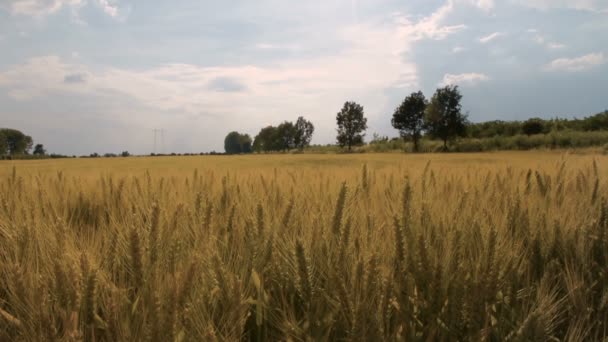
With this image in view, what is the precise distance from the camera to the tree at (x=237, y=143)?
10138 centimetres

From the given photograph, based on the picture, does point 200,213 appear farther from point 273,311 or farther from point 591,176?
point 591,176

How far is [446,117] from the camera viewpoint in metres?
40.5

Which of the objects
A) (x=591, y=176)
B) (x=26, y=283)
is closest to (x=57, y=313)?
(x=26, y=283)

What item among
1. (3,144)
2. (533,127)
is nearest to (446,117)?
(533,127)

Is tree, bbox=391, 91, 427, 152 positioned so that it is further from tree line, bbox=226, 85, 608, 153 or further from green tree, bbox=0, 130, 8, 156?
green tree, bbox=0, 130, 8, 156

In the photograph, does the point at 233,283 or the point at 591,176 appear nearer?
the point at 233,283

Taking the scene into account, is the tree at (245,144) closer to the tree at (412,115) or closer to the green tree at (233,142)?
the green tree at (233,142)

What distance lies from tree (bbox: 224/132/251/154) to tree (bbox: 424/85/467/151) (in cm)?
6614

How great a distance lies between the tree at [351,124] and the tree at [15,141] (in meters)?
52.3

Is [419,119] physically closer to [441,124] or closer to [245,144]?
[441,124]

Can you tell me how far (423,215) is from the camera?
1271mm

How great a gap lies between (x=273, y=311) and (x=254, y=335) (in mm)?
95

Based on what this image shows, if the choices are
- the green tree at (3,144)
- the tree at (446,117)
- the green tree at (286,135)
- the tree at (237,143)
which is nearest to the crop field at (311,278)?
the tree at (446,117)

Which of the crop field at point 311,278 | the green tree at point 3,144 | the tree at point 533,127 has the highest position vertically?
the green tree at point 3,144
